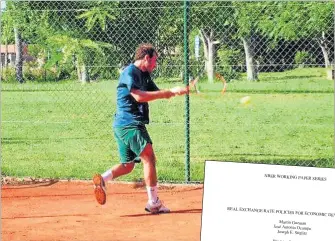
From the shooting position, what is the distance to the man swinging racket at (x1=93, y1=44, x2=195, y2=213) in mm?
5590

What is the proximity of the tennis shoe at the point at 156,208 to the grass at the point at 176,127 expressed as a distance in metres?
1.55

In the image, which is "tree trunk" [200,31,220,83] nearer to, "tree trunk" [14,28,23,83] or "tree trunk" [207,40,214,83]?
"tree trunk" [207,40,214,83]

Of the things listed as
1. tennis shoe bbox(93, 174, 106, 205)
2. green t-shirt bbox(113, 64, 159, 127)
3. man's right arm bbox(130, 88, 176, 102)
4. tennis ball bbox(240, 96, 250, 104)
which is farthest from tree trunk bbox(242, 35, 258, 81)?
man's right arm bbox(130, 88, 176, 102)

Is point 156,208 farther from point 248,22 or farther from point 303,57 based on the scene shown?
point 303,57

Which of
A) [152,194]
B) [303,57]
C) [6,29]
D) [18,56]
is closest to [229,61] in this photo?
[303,57]

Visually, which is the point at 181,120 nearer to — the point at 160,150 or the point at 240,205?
the point at 160,150

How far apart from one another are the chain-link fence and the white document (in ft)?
18.0

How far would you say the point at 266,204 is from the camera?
2.18 metres

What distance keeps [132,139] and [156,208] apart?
0.66m

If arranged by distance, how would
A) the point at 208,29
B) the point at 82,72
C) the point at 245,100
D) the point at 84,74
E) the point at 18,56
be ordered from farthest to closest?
the point at 245,100 → the point at 208,29 → the point at 18,56 → the point at 84,74 → the point at 82,72

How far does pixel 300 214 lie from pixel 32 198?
5.00m

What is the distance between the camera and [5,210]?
252 inches

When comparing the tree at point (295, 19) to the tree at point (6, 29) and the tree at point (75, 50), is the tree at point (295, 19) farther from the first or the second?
the tree at point (6, 29)

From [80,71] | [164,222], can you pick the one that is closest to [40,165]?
[80,71]
